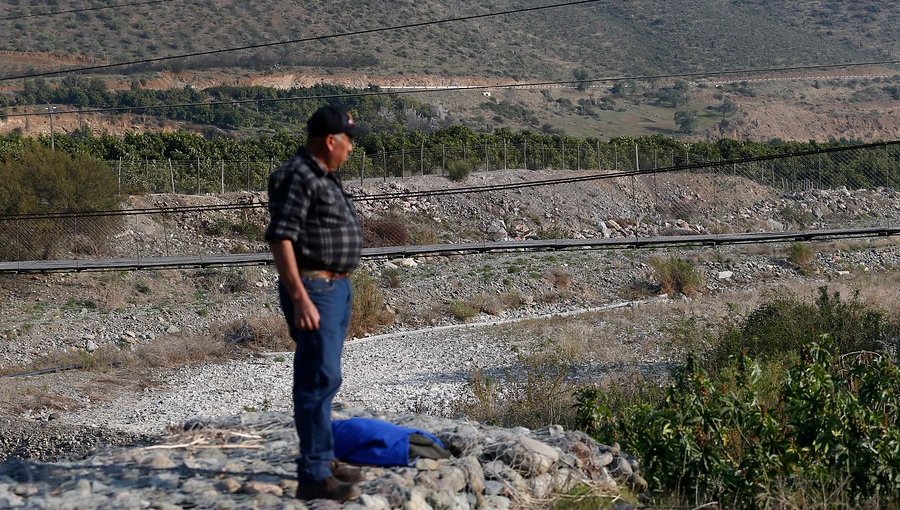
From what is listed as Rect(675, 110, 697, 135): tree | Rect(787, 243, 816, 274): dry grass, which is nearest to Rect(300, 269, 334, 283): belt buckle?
Rect(787, 243, 816, 274): dry grass

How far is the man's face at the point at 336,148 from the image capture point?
5000 millimetres

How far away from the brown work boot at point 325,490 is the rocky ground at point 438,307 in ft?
21.5

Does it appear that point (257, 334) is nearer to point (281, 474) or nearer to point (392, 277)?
point (392, 277)

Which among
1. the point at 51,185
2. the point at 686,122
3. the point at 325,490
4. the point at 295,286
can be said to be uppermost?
the point at 295,286

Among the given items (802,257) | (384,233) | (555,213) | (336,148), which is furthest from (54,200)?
(336,148)

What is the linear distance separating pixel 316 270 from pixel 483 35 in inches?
2633

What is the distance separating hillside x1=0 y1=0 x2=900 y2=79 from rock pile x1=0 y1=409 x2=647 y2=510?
52.1 meters

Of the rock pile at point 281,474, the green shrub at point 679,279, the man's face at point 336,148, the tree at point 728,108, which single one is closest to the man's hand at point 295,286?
the man's face at point 336,148

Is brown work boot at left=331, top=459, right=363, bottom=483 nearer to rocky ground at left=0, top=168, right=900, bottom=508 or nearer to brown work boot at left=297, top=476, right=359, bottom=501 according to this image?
brown work boot at left=297, top=476, right=359, bottom=501

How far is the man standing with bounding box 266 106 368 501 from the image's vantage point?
4.75m

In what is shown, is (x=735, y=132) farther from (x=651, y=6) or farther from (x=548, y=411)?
(x=548, y=411)

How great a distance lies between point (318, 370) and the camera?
484cm

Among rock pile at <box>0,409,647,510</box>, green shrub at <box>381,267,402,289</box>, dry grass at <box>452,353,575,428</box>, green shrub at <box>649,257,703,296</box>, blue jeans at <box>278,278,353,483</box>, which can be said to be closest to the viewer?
blue jeans at <box>278,278,353,483</box>

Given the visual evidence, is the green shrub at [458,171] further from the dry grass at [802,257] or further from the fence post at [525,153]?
the dry grass at [802,257]
